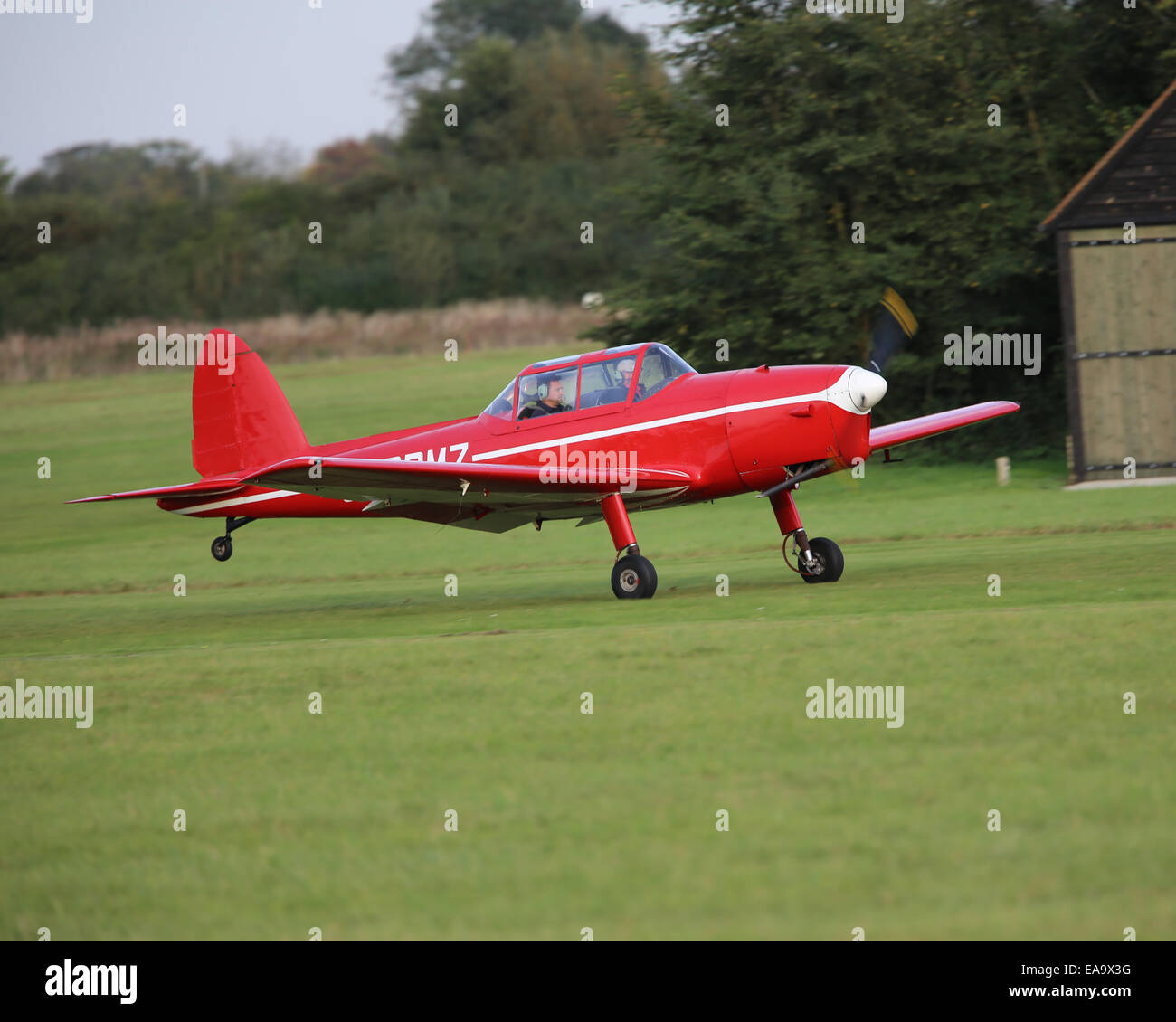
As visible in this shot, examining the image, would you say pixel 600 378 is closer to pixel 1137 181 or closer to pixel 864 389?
pixel 864 389

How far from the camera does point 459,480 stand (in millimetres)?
13125

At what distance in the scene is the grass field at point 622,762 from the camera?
4.95 metres

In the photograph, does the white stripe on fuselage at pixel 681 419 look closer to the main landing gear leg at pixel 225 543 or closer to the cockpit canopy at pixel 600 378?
the cockpit canopy at pixel 600 378

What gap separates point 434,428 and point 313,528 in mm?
12397

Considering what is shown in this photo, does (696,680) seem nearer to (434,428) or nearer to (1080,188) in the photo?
(434,428)

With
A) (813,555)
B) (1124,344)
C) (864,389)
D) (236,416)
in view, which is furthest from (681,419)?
(1124,344)

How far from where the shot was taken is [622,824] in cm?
574

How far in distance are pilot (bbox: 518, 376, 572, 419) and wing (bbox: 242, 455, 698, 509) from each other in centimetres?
63

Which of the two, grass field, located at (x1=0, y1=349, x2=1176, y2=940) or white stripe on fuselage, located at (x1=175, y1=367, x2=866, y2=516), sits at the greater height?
white stripe on fuselage, located at (x1=175, y1=367, x2=866, y2=516)

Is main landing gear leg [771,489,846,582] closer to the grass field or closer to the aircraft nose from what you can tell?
the grass field

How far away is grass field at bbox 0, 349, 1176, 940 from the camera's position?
495 centimetres

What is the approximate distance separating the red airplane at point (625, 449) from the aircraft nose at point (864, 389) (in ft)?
0.04

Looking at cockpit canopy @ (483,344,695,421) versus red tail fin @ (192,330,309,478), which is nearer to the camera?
cockpit canopy @ (483,344,695,421)

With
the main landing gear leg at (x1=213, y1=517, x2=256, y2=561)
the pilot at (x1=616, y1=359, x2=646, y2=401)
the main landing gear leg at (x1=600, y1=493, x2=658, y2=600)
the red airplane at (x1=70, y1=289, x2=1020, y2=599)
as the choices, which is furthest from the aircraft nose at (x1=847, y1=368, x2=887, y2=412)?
the main landing gear leg at (x1=213, y1=517, x2=256, y2=561)
